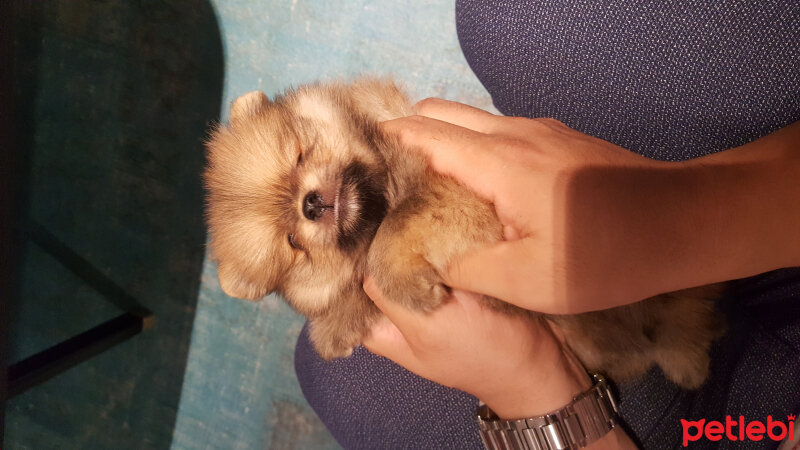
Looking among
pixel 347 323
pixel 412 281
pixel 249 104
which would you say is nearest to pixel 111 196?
pixel 249 104

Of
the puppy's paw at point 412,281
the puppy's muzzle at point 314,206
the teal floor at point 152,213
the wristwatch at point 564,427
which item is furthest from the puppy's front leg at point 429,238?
the teal floor at point 152,213

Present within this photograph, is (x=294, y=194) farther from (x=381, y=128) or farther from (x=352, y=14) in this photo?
(x=352, y=14)

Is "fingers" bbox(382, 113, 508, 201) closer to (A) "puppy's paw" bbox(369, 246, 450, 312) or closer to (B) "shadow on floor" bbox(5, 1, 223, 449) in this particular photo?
(A) "puppy's paw" bbox(369, 246, 450, 312)

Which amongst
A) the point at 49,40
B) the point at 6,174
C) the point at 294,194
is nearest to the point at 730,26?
the point at 294,194

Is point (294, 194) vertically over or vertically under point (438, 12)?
under

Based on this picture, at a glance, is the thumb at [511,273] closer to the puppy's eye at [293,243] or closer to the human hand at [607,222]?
the human hand at [607,222]

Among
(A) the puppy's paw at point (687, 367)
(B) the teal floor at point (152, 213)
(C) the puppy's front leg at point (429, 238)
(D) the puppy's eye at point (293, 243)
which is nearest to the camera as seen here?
(C) the puppy's front leg at point (429, 238)

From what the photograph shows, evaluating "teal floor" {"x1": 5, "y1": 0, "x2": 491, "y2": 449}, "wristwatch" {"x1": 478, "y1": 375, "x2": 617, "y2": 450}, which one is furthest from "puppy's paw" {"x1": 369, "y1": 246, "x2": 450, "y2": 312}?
"teal floor" {"x1": 5, "y1": 0, "x2": 491, "y2": 449}
